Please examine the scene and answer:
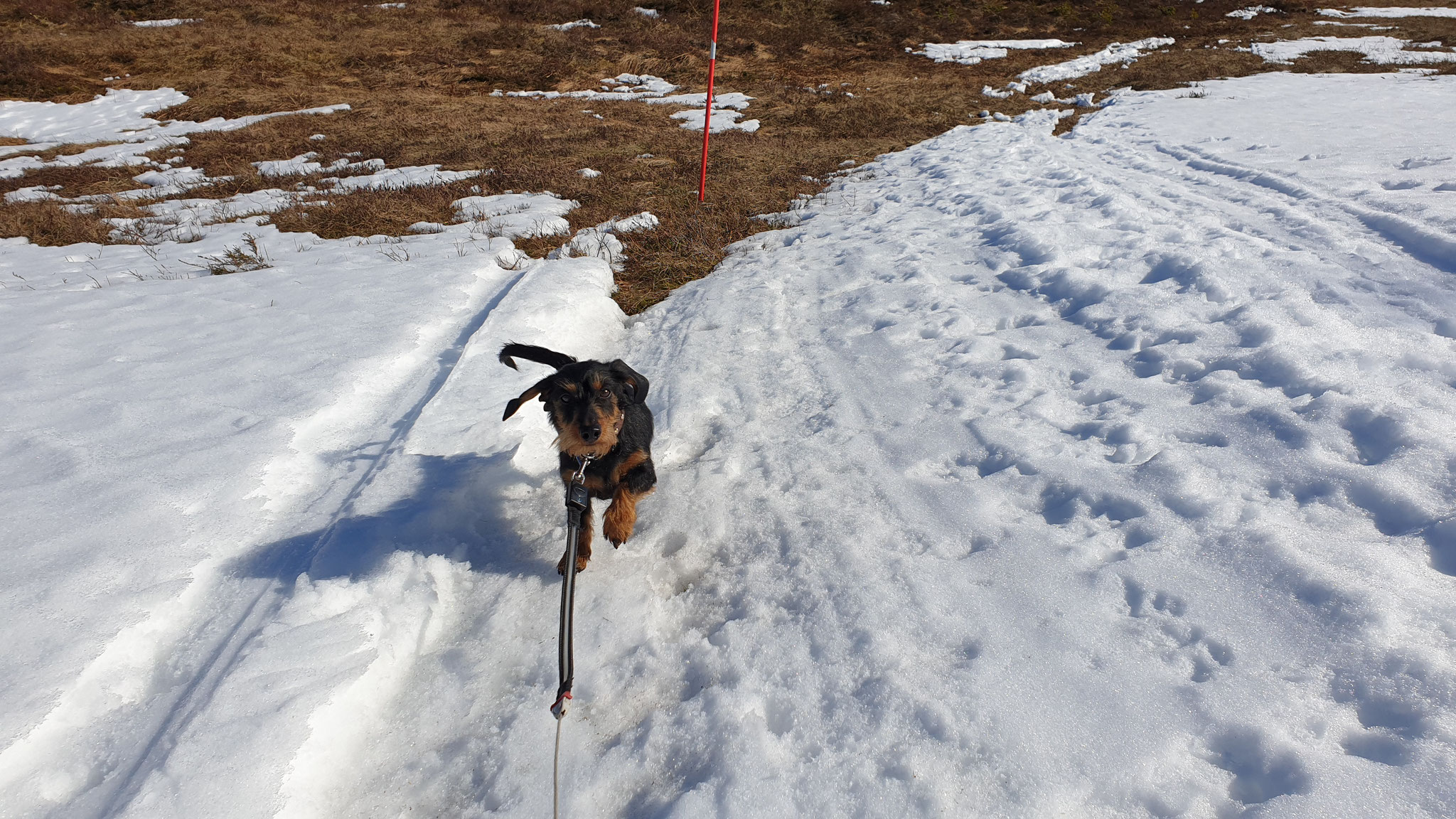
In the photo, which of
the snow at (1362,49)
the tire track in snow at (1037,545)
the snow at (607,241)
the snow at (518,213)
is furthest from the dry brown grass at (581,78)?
the tire track in snow at (1037,545)

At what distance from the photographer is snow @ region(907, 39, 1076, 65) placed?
23.0m

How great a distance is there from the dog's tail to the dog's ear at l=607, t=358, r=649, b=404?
245 millimetres

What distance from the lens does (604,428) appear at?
8.87ft

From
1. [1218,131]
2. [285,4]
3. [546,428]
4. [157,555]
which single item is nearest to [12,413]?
[157,555]

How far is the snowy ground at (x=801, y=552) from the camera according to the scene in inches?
74.6

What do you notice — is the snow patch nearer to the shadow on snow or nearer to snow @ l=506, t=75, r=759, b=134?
snow @ l=506, t=75, r=759, b=134

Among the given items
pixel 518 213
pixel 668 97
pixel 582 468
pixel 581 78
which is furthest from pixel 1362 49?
pixel 582 468

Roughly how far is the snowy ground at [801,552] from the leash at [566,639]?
0.09m

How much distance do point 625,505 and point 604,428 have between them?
512 mm

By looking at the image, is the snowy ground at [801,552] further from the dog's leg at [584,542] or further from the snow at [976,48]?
the snow at [976,48]

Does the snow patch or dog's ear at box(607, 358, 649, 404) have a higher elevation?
the snow patch

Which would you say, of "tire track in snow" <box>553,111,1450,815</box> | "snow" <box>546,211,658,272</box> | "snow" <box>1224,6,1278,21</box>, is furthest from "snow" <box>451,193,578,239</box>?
"snow" <box>1224,6,1278,21</box>

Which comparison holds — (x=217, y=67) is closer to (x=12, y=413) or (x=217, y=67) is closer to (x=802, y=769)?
(x=12, y=413)

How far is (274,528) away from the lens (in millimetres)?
3008
